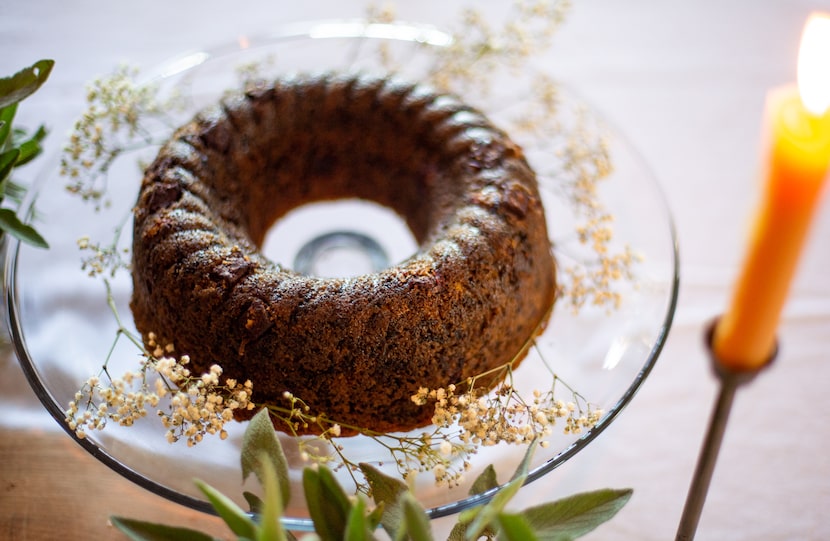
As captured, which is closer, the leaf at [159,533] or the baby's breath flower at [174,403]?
the leaf at [159,533]

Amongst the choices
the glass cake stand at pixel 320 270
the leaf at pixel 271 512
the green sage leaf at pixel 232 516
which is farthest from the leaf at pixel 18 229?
the leaf at pixel 271 512

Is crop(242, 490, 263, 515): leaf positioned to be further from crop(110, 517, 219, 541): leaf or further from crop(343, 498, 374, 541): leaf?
crop(343, 498, 374, 541): leaf

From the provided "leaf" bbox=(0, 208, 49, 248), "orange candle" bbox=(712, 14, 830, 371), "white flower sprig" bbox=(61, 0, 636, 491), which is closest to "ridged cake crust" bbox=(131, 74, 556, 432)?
"white flower sprig" bbox=(61, 0, 636, 491)

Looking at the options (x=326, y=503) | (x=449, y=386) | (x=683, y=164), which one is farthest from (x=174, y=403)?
(x=683, y=164)

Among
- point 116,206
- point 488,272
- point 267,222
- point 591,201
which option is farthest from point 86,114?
point 591,201

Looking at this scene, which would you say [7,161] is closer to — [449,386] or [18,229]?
[18,229]

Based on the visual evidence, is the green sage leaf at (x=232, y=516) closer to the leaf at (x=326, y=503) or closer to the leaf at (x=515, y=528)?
Result: the leaf at (x=326, y=503)
